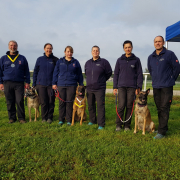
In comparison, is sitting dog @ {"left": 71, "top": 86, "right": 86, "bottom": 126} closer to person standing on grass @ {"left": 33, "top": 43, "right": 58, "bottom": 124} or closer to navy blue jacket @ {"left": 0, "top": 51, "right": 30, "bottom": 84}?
person standing on grass @ {"left": 33, "top": 43, "right": 58, "bottom": 124}

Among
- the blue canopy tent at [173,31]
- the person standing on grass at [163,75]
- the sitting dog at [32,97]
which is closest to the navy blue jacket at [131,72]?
the person standing on grass at [163,75]

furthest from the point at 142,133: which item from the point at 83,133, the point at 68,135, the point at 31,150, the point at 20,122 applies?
the point at 20,122

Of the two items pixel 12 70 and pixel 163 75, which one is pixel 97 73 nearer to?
pixel 163 75

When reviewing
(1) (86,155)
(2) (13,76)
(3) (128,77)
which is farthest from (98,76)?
(2) (13,76)

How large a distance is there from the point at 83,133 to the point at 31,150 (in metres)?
1.55

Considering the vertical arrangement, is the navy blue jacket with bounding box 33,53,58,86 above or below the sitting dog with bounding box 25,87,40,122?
above

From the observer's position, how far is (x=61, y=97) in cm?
541

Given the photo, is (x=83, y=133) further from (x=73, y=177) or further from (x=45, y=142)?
(x=73, y=177)

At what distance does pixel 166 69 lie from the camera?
412 centimetres

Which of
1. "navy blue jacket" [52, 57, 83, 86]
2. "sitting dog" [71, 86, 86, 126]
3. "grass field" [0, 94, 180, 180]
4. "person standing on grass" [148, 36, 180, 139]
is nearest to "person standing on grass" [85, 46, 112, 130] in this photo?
"sitting dog" [71, 86, 86, 126]

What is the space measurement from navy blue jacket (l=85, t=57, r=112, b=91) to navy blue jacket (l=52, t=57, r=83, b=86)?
453mm

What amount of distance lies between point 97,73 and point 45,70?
5.80 feet

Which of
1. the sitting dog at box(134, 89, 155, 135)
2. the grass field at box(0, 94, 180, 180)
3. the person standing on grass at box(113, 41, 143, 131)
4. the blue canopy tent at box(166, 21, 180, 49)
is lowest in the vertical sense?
the grass field at box(0, 94, 180, 180)

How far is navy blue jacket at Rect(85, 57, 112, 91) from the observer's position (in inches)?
199
